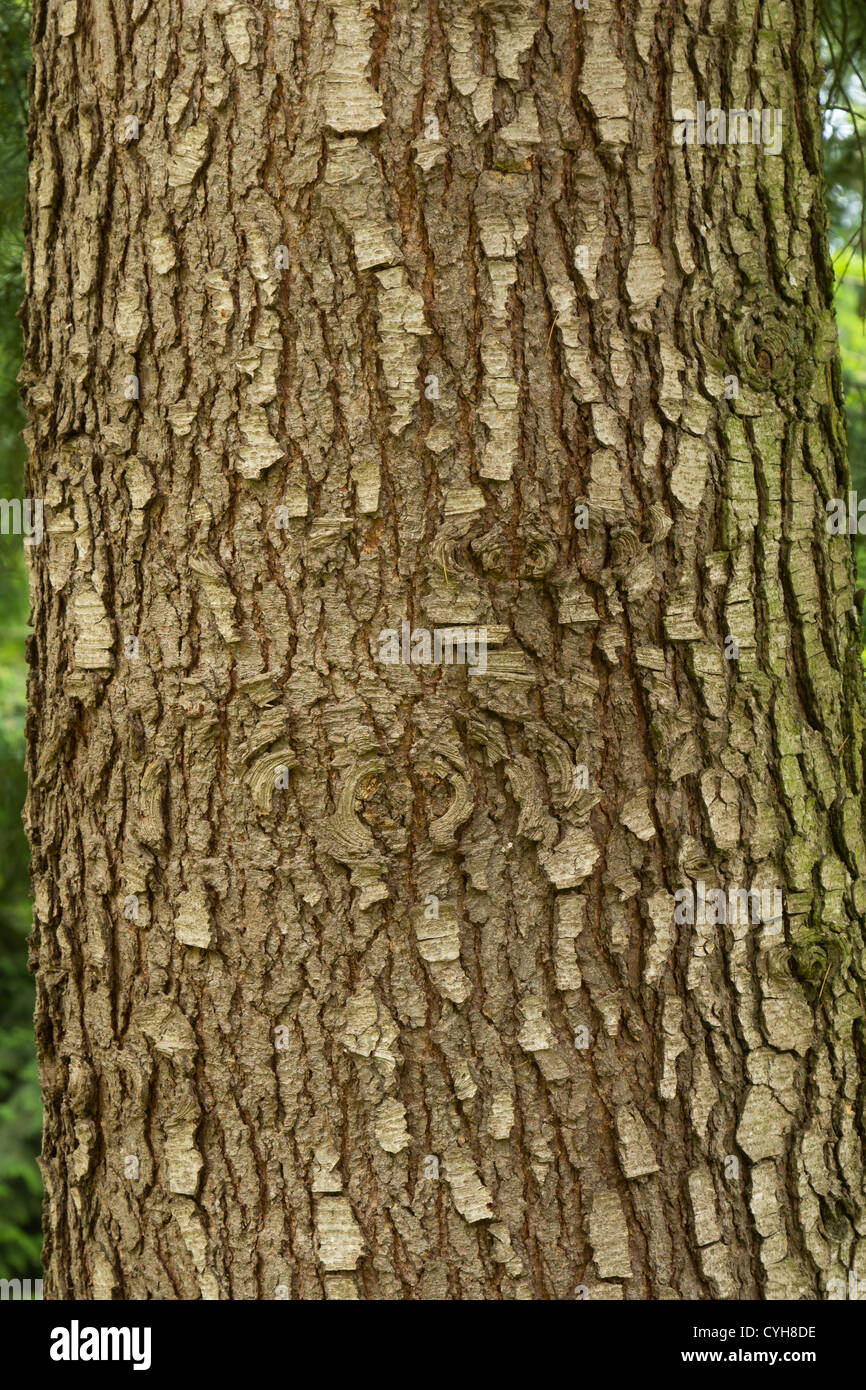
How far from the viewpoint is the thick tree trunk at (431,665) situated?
4.76ft

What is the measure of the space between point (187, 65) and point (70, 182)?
256 millimetres

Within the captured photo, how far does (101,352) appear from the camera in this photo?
1570 millimetres

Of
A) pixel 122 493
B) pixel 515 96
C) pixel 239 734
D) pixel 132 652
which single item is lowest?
pixel 239 734

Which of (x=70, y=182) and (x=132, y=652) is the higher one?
(x=70, y=182)

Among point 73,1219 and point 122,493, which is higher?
point 122,493

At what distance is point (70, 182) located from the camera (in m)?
1.62

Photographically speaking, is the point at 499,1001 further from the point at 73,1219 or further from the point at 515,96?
the point at 515,96

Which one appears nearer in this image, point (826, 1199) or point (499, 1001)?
point (499, 1001)

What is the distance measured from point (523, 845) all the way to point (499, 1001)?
8.2 inches

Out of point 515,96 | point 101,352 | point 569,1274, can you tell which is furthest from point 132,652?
point 569,1274

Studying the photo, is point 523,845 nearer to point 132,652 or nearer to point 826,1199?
point 132,652

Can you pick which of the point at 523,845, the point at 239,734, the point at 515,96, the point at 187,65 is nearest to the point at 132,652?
the point at 239,734

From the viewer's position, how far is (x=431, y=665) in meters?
1.46

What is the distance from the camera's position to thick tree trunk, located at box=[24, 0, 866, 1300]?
1450mm
